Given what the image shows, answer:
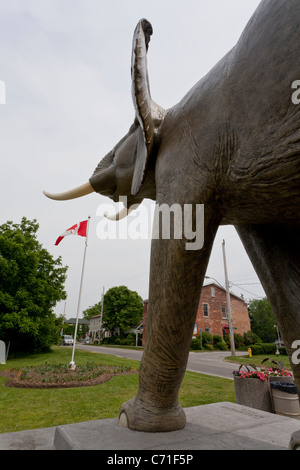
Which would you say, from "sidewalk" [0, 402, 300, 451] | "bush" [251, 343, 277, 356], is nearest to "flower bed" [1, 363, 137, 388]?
"sidewalk" [0, 402, 300, 451]

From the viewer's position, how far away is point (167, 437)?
163cm

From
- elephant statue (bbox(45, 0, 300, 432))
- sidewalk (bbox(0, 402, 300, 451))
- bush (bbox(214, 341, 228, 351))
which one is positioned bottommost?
Result: bush (bbox(214, 341, 228, 351))

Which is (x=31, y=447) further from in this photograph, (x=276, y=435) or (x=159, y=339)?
(x=276, y=435)

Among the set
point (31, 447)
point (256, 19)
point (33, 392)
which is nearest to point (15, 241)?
point (33, 392)

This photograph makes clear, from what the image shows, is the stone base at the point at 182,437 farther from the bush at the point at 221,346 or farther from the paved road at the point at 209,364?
the bush at the point at 221,346

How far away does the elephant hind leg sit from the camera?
59.1 inches

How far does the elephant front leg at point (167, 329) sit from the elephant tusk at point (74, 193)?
1139mm

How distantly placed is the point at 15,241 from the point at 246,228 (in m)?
16.7

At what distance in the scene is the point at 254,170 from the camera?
1218 mm

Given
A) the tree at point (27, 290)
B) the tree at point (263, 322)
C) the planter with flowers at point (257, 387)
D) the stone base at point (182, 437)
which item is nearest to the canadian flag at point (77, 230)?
the tree at point (27, 290)

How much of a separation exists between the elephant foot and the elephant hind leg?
0.81 m

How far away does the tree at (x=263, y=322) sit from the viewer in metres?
46.6

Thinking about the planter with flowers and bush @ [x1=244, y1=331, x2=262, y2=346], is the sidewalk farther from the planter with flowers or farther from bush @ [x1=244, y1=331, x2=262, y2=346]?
bush @ [x1=244, y1=331, x2=262, y2=346]

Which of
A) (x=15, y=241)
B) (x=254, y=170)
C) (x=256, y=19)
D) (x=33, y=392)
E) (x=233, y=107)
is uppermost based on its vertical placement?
(x=15, y=241)
